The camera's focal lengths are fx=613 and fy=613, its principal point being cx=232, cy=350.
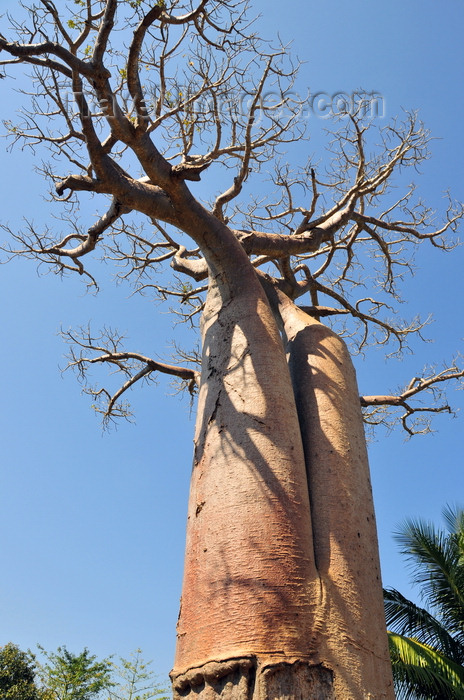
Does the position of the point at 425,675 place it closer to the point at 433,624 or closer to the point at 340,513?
the point at 433,624

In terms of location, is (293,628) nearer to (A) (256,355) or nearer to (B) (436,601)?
(A) (256,355)

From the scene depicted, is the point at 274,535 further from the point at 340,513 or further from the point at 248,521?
the point at 340,513

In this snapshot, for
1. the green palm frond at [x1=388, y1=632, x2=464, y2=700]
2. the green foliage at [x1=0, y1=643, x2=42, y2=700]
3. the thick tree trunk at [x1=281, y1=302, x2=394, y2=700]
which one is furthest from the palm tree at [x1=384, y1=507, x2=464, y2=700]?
the green foliage at [x1=0, y1=643, x2=42, y2=700]

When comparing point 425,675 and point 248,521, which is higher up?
point 248,521

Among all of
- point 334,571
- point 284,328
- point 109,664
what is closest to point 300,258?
point 284,328

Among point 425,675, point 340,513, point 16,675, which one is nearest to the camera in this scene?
point 340,513

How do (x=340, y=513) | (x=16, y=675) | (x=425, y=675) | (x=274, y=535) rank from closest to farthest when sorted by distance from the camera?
(x=274, y=535) < (x=340, y=513) < (x=425, y=675) < (x=16, y=675)

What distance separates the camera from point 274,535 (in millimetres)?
2324

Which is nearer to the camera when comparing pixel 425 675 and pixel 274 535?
pixel 274 535

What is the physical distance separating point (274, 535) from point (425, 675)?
506cm

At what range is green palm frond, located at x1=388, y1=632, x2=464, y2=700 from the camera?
627cm

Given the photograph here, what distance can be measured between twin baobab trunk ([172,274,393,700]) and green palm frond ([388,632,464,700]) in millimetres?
4360

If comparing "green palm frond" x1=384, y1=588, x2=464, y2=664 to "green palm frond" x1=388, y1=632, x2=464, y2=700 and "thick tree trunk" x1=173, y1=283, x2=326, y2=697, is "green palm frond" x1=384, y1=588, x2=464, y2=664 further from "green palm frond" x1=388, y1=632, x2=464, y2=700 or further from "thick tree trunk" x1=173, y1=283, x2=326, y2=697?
"thick tree trunk" x1=173, y1=283, x2=326, y2=697

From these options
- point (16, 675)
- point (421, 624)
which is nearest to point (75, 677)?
point (16, 675)
